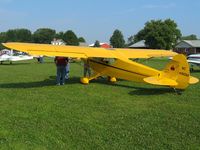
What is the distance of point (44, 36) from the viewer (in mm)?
135000

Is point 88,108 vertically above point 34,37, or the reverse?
point 34,37

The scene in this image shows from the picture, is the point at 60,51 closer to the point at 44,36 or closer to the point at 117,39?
the point at 44,36

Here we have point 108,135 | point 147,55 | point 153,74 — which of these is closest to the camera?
point 108,135

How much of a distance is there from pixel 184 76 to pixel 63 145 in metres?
6.83

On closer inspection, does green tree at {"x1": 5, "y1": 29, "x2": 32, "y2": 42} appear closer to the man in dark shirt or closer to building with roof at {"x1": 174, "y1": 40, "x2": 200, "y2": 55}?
building with roof at {"x1": 174, "y1": 40, "x2": 200, "y2": 55}

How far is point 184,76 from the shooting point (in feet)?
40.8

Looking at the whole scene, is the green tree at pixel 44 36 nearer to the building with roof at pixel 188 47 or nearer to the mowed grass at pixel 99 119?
the building with roof at pixel 188 47

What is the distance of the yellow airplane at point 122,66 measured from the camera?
12572 mm

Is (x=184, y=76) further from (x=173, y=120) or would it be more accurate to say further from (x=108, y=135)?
(x=108, y=135)

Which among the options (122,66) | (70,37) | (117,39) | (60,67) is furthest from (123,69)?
(117,39)

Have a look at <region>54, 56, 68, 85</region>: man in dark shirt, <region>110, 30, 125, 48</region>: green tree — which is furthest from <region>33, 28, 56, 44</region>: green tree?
<region>54, 56, 68, 85</region>: man in dark shirt

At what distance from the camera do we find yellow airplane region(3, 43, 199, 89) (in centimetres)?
1257

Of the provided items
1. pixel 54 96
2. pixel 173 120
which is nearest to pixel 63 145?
pixel 173 120

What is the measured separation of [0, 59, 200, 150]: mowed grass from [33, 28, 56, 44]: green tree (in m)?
119
